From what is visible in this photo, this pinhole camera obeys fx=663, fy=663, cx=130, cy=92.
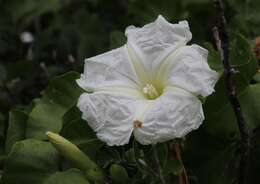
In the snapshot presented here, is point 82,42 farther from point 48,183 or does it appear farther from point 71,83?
point 48,183

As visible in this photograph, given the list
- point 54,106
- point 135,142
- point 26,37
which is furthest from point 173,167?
point 26,37

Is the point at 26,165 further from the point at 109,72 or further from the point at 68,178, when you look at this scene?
the point at 109,72

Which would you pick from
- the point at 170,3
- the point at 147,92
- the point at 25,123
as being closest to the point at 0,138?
the point at 25,123

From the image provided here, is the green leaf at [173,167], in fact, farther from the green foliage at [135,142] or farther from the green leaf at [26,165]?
the green leaf at [26,165]

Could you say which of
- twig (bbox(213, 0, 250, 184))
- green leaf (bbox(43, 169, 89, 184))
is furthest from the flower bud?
twig (bbox(213, 0, 250, 184))

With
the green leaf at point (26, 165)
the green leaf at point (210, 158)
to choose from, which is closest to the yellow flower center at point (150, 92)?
the green leaf at point (210, 158)

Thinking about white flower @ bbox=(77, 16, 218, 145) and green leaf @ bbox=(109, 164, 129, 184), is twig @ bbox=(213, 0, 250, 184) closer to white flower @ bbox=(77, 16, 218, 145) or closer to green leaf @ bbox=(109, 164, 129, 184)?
white flower @ bbox=(77, 16, 218, 145)

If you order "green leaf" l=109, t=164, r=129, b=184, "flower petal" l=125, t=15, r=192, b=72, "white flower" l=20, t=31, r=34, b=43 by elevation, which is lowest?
"white flower" l=20, t=31, r=34, b=43
